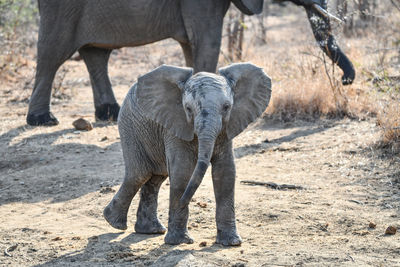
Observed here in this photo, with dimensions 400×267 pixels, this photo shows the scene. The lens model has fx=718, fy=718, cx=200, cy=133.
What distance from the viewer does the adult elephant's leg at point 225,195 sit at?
4359mm

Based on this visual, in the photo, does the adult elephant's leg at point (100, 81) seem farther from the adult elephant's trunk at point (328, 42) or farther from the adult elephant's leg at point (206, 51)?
the adult elephant's trunk at point (328, 42)

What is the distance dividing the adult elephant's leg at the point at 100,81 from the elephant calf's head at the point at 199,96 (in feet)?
13.7

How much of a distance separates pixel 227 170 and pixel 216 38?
140 inches

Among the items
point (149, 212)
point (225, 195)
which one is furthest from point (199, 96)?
point (149, 212)

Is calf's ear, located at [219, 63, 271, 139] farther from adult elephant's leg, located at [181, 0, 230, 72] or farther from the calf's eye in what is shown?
adult elephant's leg, located at [181, 0, 230, 72]

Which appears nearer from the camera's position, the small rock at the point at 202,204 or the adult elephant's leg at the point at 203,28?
the small rock at the point at 202,204

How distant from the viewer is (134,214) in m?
5.34

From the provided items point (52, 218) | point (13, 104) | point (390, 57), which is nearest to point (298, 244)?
point (52, 218)

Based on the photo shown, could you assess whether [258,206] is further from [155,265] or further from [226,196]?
[155,265]

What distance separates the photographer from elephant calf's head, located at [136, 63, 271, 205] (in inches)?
158

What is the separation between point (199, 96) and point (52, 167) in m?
3.11

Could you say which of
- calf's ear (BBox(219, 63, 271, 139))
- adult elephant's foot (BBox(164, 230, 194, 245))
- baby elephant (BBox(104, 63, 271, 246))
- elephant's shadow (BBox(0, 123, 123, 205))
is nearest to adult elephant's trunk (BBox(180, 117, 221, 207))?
baby elephant (BBox(104, 63, 271, 246))

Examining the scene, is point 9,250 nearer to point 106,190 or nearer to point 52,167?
point 106,190

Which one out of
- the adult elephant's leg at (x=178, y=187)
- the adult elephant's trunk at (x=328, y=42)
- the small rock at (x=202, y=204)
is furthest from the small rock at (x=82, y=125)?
the adult elephant's leg at (x=178, y=187)
